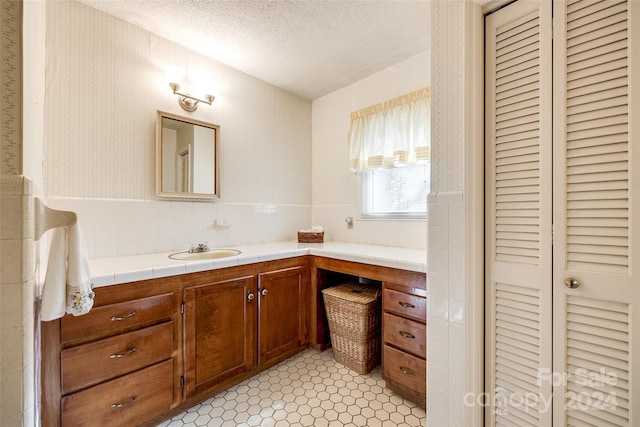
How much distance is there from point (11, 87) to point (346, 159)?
7.52 feet

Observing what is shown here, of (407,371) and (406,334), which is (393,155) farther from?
(407,371)

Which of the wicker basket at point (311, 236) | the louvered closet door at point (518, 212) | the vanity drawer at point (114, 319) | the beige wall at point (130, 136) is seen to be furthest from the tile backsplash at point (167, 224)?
the louvered closet door at point (518, 212)

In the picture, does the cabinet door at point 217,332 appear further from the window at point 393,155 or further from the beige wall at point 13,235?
the window at point 393,155

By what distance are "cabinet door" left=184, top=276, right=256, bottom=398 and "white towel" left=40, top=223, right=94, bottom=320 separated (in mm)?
621

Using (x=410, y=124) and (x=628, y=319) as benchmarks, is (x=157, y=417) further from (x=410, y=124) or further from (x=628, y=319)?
(x=410, y=124)

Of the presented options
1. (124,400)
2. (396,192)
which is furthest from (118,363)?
(396,192)

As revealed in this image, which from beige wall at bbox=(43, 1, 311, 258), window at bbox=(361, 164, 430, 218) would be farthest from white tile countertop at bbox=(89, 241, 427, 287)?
window at bbox=(361, 164, 430, 218)

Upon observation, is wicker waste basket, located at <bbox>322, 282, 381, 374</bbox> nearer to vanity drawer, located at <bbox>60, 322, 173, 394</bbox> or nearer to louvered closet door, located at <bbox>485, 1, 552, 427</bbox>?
louvered closet door, located at <bbox>485, 1, 552, 427</bbox>

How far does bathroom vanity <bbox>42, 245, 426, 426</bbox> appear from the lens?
1.18 meters

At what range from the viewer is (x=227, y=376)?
1.68m

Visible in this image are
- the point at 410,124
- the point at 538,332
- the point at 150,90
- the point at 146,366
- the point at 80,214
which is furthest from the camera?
the point at 410,124

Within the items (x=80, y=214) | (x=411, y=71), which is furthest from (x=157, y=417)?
(x=411, y=71)

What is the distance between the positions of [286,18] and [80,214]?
1.79 metres

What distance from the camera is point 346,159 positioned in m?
2.68
